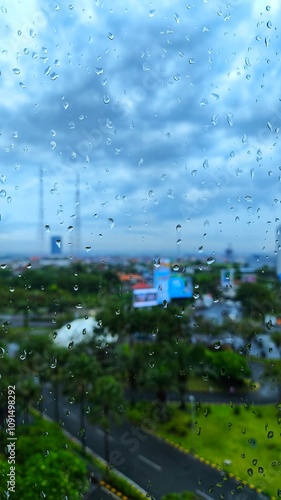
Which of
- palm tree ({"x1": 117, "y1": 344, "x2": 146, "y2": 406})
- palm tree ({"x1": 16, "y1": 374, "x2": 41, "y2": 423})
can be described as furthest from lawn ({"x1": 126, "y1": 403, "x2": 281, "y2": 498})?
palm tree ({"x1": 16, "y1": 374, "x2": 41, "y2": 423})

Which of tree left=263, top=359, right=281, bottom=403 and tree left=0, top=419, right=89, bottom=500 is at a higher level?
tree left=263, top=359, right=281, bottom=403

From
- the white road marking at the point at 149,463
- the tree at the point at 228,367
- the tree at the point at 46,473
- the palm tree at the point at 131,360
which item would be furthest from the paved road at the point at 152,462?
the tree at the point at 228,367

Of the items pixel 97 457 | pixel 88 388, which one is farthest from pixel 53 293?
pixel 97 457

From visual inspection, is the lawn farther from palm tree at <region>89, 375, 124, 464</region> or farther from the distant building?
the distant building

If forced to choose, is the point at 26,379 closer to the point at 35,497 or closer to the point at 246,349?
the point at 35,497

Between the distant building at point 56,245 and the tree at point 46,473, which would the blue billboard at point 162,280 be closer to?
the distant building at point 56,245
